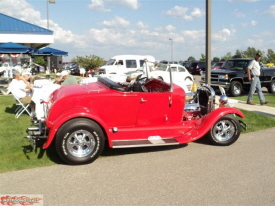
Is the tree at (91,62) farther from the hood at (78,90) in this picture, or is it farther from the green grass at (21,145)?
the hood at (78,90)

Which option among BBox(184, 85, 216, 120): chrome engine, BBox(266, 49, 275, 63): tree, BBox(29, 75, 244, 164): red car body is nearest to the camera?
BBox(29, 75, 244, 164): red car body

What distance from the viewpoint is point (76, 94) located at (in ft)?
17.4

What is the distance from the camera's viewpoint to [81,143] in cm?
508

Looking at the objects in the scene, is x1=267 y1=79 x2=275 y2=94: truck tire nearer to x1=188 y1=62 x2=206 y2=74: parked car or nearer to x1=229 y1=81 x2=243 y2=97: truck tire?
x1=229 y1=81 x2=243 y2=97: truck tire

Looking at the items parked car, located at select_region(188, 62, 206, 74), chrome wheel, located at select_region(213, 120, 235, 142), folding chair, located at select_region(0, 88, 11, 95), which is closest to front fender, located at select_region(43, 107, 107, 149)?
chrome wheel, located at select_region(213, 120, 235, 142)

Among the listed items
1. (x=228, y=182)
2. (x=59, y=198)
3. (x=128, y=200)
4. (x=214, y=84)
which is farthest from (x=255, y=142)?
(x=214, y=84)

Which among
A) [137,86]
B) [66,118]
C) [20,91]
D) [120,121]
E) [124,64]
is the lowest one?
[120,121]

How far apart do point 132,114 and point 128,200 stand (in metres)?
1.99

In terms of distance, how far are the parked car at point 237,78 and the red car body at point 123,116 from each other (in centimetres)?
840

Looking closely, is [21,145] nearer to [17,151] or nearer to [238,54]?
[17,151]

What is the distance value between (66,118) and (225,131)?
317 centimetres

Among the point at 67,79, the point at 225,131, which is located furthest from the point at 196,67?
the point at 225,131

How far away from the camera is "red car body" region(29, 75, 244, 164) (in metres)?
5.06

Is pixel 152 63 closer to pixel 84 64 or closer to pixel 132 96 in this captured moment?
pixel 132 96
